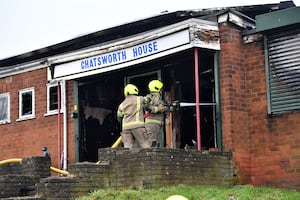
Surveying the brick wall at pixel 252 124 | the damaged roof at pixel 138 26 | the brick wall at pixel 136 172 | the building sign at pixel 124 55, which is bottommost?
the brick wall at pixel 136 172

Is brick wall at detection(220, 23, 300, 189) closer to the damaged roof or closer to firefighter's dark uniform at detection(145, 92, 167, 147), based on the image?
the damaged roof

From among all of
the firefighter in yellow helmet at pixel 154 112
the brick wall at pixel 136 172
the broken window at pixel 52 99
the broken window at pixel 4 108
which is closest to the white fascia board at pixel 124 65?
the firefighter in yellow helmet at pixel 154 112

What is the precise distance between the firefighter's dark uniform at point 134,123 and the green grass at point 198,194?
67.1 inches

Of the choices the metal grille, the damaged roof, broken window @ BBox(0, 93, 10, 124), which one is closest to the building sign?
the damaged roof

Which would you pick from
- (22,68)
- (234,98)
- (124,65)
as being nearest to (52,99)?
(22,68)

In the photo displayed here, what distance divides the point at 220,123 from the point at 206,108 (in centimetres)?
142

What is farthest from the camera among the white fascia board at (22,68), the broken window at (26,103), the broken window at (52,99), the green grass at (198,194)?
the broken window at (26,103)

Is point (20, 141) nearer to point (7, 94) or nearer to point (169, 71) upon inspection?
point (7, 94)

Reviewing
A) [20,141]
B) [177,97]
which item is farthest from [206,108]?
[20,141]

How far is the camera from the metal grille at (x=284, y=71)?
13625mm

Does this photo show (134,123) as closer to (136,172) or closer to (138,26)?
(136,172)

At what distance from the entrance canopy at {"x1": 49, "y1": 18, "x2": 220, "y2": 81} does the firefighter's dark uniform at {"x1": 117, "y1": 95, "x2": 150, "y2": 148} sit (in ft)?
3.78

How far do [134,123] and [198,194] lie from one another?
2606 millimetres

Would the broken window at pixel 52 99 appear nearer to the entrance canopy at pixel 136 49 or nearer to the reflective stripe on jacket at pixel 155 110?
the entrance canopy at pixel 136 49
